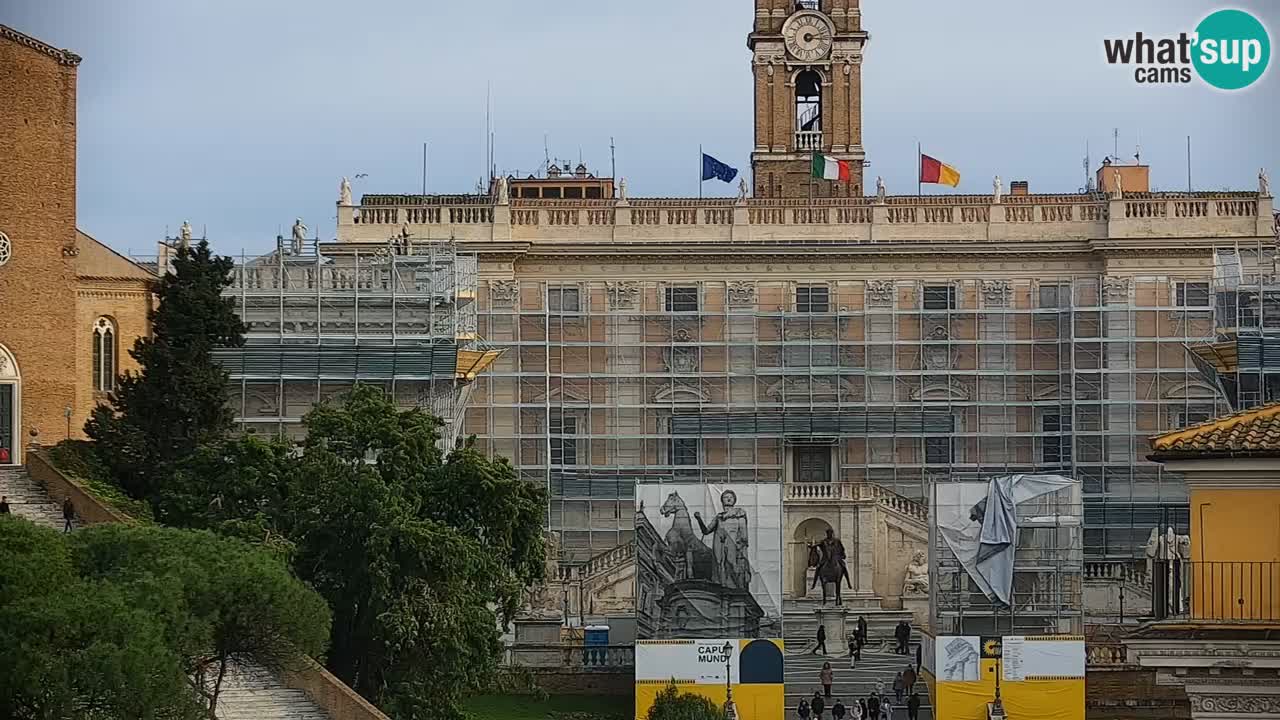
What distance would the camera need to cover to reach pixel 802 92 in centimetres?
8725

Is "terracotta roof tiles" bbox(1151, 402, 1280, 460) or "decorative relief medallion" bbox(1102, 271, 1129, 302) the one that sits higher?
"decorative relief medallion" bbox(1102, 271, 1129, 302)

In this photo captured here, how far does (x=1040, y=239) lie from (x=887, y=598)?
12649 mm

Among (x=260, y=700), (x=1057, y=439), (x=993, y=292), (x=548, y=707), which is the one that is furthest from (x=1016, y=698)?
(x=993, y=292)

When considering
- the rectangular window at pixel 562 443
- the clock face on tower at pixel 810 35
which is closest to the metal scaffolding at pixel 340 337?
the rectangular window at pixel 562 443

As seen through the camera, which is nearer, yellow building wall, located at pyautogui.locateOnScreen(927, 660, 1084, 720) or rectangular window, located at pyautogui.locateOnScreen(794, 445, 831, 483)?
yellow building wall, located at pyautogui.locateOnScreen(927, 660, 1084, 720)

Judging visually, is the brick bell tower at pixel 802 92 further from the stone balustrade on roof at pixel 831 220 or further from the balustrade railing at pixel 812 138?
the stone balustrade on roof at pixel 831 220

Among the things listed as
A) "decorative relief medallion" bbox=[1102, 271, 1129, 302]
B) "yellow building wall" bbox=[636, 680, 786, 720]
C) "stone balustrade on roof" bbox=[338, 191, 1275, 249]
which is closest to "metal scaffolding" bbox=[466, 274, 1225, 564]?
"decorative relief medallion" bbox=[1102, 271, 1129, 302]

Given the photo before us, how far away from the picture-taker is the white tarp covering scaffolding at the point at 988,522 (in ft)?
194

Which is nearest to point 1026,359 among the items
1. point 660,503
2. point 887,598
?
point 887,598

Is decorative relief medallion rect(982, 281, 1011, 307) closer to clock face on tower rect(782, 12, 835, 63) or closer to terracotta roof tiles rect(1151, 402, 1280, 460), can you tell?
clock face on tower rect(782, 12, 835, 63)

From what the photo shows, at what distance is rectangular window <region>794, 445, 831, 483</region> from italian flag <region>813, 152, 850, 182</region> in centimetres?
874

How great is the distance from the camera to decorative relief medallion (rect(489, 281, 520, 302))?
77.2 metres

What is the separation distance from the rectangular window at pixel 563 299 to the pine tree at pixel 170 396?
20969mm

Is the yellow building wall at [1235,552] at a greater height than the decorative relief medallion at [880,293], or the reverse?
the decorative relief medallion at [880,293]
